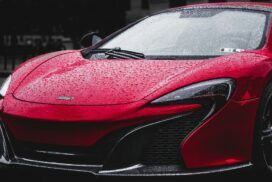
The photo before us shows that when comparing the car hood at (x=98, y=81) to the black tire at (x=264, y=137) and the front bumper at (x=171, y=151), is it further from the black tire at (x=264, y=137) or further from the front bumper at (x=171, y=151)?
the black tire at (x=264, y=137)

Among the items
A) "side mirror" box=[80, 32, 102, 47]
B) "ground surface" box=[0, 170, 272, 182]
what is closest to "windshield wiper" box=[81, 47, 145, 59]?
"side mirror" box=[80, 32, 102, 47]

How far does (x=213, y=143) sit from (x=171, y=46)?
1.38 meters

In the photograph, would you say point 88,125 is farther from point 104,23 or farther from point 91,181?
point 104,23

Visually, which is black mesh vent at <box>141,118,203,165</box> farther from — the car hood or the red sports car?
the car hood

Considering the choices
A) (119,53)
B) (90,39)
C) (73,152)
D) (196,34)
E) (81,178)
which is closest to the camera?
(81,178)

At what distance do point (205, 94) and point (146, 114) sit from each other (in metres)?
0.38

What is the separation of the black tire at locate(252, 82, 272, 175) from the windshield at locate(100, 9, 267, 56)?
0.53m

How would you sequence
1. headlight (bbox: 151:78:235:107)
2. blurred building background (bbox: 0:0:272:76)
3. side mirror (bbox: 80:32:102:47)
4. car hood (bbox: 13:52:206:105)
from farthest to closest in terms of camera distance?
blurred building background (bbox: 0:0:272:76) → side mirror (bbox: 80:32:102:47) → car hood (bbox: 13:52:206:105) → headlight (bbox: 151:78:235:107)

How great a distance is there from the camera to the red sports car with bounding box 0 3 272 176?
3.40m

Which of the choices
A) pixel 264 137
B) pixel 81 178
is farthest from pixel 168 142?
pixel 264 137

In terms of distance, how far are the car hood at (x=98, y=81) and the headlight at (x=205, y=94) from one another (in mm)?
151

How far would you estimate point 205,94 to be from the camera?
138 inches

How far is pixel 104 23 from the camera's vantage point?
15484 millimetres

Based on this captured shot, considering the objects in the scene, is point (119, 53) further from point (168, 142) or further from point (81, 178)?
point (81, 178)
